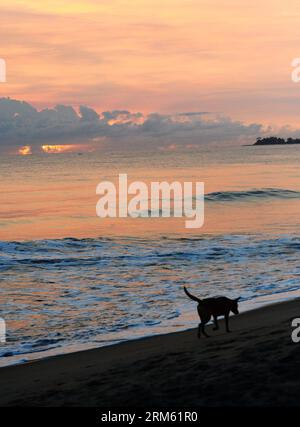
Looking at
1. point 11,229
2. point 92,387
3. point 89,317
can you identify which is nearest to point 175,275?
point 89,317

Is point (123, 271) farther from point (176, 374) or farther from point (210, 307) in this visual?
point (176, 374)

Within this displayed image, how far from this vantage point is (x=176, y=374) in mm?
7035

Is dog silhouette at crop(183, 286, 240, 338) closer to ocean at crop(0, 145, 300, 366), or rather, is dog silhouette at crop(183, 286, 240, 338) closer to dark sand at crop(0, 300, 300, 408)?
dark sand at crop(0, 300, 300, 408)

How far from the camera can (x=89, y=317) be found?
12328 mm

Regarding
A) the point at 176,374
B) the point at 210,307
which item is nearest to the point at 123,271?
the point at 210,307

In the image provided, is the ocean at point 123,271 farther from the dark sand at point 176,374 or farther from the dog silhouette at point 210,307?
the dog silhouette at point 210,307

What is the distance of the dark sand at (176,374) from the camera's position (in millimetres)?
6090

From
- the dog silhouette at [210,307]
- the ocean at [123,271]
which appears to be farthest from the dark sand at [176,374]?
the ocean at [123,271]

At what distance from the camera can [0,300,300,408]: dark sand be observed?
6.09 metres

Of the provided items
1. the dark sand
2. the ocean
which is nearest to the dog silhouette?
the dark sand

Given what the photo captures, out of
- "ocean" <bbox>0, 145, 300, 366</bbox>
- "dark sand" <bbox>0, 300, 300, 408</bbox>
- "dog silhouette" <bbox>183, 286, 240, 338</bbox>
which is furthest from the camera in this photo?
"ocean" <bbox>0, 145, 300, 366</bbox>

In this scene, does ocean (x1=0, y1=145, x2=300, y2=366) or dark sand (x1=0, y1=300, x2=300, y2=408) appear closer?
dark sand (x1=0, y1=300, x2=300, y2=408)
